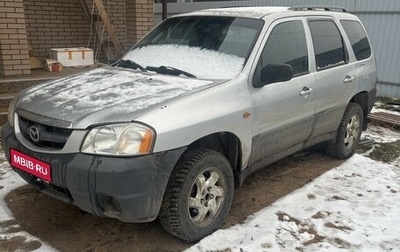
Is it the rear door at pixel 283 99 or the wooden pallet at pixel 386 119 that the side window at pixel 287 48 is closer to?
the rear door at pixel 283 99

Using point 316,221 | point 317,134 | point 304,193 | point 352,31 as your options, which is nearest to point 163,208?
point 316,221

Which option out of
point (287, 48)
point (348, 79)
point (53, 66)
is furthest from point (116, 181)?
point (53, 66)

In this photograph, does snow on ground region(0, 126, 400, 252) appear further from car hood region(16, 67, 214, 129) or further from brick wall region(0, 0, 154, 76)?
brick wall region(0, 0, 154, 76)

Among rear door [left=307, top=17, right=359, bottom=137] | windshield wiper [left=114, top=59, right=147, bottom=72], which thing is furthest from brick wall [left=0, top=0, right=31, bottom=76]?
rear door [left=307, top=17, right=359, bottom=137]

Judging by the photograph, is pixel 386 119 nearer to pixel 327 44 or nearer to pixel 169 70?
pixel 327 44

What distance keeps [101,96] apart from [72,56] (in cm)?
488

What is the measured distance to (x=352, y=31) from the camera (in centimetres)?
489

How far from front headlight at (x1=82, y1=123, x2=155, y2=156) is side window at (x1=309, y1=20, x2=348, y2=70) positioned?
2.39 m

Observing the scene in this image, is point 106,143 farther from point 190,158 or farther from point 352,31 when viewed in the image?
point 352,31

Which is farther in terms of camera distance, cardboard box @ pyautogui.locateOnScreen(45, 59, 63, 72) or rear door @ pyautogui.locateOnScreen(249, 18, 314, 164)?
cardboard box @ pyautogui.locateOnScreen(45, 59, 63, 72)

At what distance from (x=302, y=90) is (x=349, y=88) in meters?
1.16

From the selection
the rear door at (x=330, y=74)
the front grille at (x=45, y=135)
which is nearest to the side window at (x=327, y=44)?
the rear door at (x=330, y=74)

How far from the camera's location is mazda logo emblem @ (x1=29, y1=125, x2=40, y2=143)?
9.12 ft

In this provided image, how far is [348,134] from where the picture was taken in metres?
5.11
